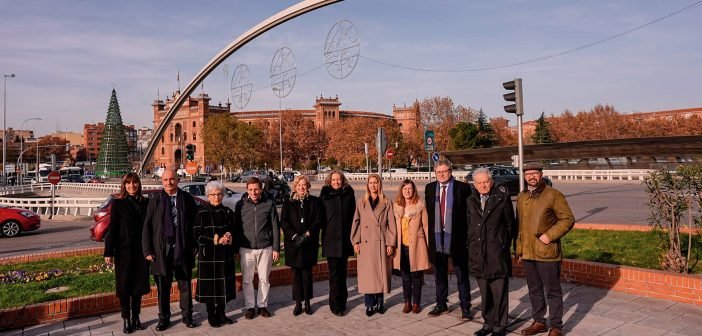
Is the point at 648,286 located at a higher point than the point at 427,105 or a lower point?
lower

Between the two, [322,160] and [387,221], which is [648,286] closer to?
[387,221]

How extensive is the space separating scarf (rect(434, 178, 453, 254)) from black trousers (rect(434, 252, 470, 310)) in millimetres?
114

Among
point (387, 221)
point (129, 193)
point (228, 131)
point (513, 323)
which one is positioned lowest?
point (513, 323)

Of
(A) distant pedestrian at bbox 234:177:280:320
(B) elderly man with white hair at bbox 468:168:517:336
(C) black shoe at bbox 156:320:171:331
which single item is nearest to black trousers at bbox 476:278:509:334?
(B) elderly man with white hair at bbox 468:168:517:336

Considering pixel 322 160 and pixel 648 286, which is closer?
pixel 648 286

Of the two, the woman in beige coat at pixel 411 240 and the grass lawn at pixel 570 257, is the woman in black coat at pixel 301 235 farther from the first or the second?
the grass lawn at pixel 570 257

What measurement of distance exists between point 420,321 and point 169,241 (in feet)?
9.87

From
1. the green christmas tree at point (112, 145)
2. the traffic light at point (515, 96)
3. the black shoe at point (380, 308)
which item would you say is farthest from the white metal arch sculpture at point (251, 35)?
the green christmas tree at point (112, 145)

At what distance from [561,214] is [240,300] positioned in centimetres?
433

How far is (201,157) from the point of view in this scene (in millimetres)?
118375

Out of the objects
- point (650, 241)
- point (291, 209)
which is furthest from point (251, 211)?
point (650, 241)

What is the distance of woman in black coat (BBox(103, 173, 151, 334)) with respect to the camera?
5.62 m

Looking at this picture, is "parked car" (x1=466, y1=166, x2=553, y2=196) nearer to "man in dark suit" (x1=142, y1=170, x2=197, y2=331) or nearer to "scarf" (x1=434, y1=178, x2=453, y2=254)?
"scarf" (x1=434, y1=178, x2=453, y2=254)

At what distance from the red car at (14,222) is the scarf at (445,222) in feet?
50.0
